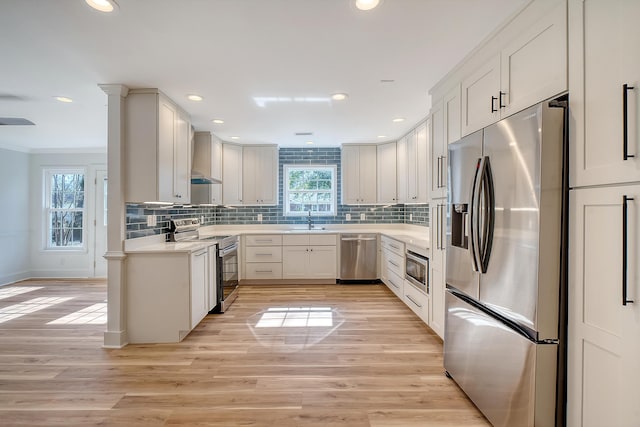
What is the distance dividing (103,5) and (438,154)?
263cm

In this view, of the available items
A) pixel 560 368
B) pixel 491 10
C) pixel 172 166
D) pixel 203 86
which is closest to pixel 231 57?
pixel 203 86

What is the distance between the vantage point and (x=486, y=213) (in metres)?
1.74

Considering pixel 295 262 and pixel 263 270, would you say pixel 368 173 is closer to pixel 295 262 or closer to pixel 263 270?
pixel 295 262

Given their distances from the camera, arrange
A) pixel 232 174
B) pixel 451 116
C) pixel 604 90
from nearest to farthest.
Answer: pixel 604 90 < pixel 451 116 < pixel 232 174

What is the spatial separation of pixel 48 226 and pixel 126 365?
4.90 m

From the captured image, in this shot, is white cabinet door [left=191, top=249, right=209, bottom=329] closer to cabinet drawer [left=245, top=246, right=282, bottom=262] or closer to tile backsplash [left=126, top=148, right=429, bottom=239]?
cabinet drawer [left=245, top=246, right=282, bottom=262]

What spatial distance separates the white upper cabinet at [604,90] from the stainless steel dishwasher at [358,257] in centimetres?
376

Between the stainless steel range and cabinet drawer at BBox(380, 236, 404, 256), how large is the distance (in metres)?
2.29

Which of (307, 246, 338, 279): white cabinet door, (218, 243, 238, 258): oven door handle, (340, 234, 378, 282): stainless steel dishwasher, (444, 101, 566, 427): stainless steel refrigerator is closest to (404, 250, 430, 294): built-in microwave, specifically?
(444, 101, 566, 427): stainless steel refrigerator

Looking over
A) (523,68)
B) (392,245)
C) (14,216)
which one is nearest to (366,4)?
(523,68)

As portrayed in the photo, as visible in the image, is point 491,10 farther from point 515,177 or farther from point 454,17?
point 515,177

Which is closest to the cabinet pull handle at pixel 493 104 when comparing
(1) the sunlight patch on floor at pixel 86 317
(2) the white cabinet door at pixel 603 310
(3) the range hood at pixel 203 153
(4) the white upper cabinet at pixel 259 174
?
(2) the white cabinet door at pixel 603 310

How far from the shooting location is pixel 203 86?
2.81m

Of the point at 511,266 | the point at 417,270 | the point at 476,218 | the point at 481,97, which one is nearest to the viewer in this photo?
the point at 511,266
